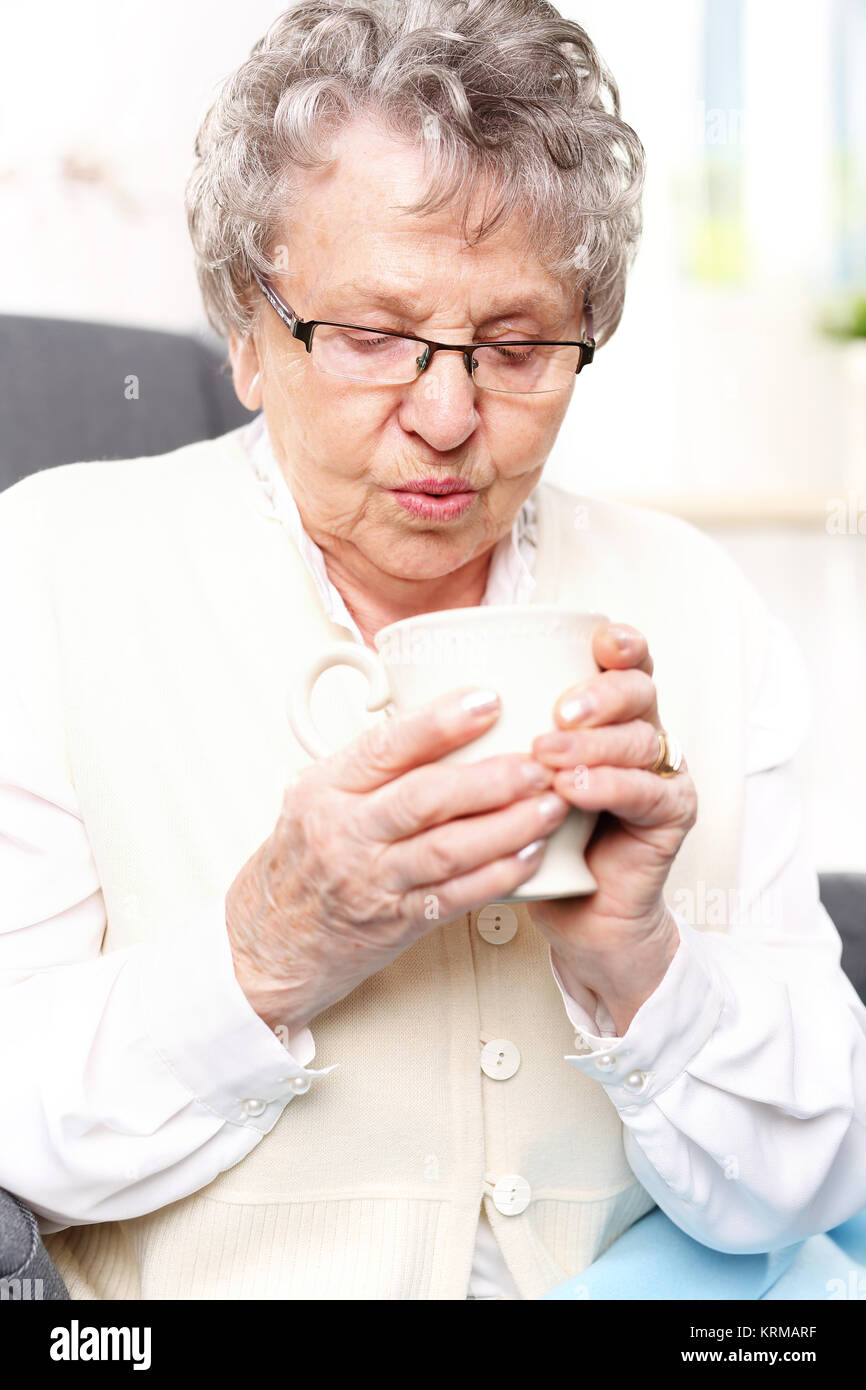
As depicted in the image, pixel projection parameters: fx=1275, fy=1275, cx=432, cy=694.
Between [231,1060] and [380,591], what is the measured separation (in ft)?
1.47

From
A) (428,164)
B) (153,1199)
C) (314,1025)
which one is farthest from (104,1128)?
(428,164)

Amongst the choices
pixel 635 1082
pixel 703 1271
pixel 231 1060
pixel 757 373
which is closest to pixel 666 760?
pixel 635 1082

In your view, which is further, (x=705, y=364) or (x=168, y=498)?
(x=705, y=364)

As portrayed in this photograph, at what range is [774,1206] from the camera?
41.5 inches

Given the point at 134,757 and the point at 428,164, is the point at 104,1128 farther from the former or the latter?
the point at 428,164

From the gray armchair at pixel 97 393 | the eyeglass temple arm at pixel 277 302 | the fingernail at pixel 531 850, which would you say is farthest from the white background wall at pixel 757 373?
the fingernail at pixel 531 850

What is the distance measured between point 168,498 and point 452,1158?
65cm

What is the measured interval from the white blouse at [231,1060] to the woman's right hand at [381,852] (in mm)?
48

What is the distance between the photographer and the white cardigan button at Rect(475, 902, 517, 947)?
109cm

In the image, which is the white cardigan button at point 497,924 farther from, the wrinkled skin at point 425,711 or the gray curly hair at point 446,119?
the gray curly hair at point 446,119

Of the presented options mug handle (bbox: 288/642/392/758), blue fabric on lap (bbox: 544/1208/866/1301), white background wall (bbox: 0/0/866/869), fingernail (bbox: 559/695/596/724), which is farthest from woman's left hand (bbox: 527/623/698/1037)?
white background wall (bbox: 0/0/866/869)

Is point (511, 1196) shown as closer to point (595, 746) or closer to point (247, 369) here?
point (595, 746)

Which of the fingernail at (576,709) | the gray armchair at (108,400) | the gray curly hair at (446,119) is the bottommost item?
the fingernail at (576,709)

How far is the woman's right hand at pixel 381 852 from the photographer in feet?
2.56
